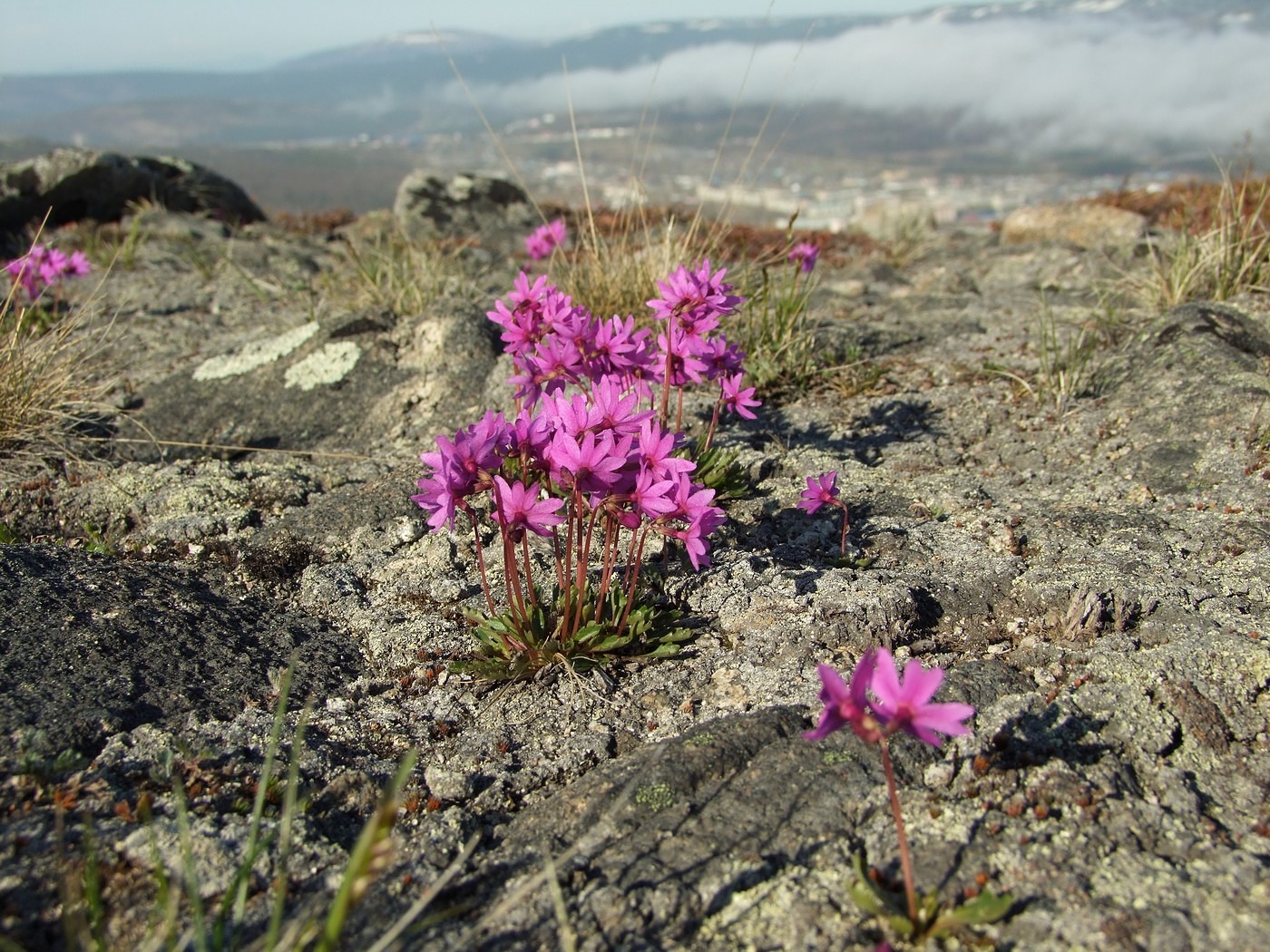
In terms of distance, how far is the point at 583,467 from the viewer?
8.04ft

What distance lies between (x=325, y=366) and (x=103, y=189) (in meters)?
8.65

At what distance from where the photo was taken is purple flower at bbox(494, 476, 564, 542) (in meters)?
2.44

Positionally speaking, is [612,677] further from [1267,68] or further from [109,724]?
[1267,68]

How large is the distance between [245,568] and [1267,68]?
200 meters

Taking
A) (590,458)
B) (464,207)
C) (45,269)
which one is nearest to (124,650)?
(590,458)

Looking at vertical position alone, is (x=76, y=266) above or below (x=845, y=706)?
above

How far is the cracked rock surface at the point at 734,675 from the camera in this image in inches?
77.8

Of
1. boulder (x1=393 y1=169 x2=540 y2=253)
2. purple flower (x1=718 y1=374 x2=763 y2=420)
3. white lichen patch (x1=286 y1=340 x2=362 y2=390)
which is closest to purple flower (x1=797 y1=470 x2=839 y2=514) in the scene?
purple flower (x1=718 y1=374 x2=763 y2=420)

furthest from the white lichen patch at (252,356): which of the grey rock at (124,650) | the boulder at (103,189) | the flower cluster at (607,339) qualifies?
the boulder at (103,189)

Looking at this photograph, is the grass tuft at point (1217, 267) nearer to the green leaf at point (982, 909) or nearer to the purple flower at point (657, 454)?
the purple flower at point (657, 454)

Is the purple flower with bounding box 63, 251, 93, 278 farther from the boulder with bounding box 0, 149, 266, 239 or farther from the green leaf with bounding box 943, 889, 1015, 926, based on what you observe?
the green leaf with bounding box 943, 889, 1015, 926

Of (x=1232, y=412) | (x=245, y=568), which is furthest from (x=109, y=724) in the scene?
(x=1232, y=412)

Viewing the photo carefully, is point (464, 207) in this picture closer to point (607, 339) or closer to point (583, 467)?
point (607, 339)

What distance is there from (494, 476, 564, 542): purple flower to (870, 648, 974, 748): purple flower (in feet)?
3.37
